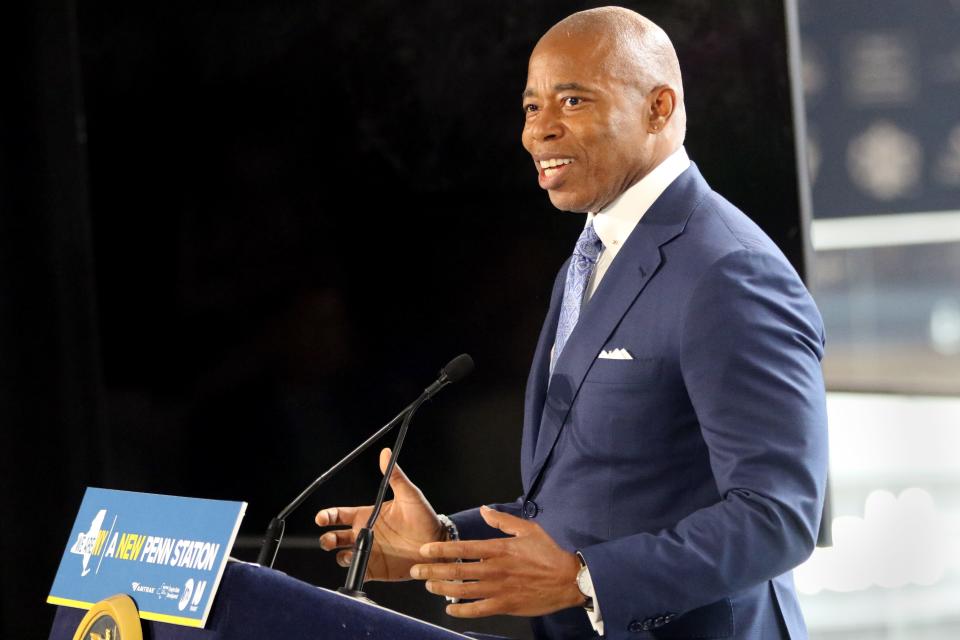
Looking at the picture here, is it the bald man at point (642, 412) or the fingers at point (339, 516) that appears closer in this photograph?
the bald man at point (642, 412)

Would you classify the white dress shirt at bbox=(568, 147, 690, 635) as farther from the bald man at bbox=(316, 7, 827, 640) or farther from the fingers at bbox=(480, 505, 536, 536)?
the fingers at bbox=(480, 505, 536, 536)

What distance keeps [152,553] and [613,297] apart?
68 cm

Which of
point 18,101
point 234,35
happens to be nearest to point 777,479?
point 234,35

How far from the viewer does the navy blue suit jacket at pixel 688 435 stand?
1270 millimetres

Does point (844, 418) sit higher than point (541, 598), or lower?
lower

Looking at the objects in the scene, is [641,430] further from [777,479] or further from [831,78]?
[831,78]

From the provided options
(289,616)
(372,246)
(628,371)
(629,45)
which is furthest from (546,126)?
(372,246)

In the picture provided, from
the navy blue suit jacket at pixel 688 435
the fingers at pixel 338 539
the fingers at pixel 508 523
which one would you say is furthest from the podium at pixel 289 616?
the fingers at pixel 338 539

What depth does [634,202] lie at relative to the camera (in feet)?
5.22

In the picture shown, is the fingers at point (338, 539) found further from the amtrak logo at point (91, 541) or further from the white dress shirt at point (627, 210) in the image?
the white dress shirt at point (627, 210)

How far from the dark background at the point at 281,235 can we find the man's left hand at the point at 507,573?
58.6 inches

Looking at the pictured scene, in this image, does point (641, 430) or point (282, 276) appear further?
point (282, 276)

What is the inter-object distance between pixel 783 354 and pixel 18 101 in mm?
2648

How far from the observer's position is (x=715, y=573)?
1.26 metres
